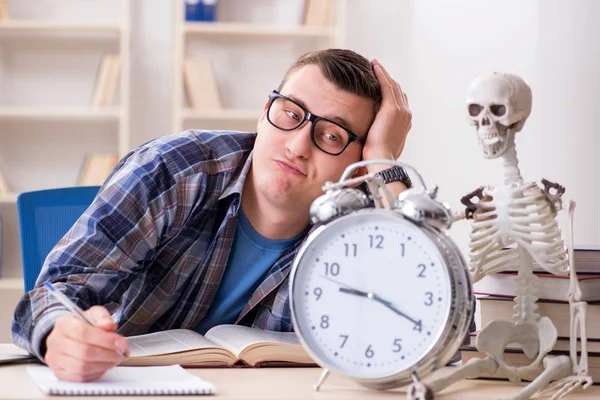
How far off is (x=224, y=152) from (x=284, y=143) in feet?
0.67

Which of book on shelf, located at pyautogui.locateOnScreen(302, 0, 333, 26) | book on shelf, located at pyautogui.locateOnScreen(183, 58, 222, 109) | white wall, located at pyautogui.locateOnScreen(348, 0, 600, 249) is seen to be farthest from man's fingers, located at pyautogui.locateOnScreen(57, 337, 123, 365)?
book on shelf, located at pyautogui.locateOnScreen(302, 0, 333, 26)

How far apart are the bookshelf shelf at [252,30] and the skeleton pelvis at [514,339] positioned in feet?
10.4

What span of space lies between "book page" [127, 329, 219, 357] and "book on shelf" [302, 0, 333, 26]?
299cm

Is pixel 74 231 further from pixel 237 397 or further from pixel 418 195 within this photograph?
pixel 418 195

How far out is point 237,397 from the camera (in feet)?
3.43

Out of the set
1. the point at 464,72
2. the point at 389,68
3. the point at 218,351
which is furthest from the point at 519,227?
the point at 389,68

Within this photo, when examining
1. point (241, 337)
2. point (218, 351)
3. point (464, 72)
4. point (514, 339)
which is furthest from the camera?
point (464, 72)

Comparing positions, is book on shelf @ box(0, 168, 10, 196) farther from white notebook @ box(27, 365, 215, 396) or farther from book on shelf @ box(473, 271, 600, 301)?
book on shelf @ box(473, 271, 600, 301)

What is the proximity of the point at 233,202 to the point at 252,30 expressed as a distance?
2607 millimetres

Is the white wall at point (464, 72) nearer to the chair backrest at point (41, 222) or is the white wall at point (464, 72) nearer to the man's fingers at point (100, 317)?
the chair backrest at point (41, 222)

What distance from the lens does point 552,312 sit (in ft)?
3.86

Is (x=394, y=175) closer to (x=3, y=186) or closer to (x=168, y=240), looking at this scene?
(x=168, y=240)

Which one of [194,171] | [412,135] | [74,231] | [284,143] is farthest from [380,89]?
[412,135]

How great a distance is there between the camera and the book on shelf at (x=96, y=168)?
4.12 meters
